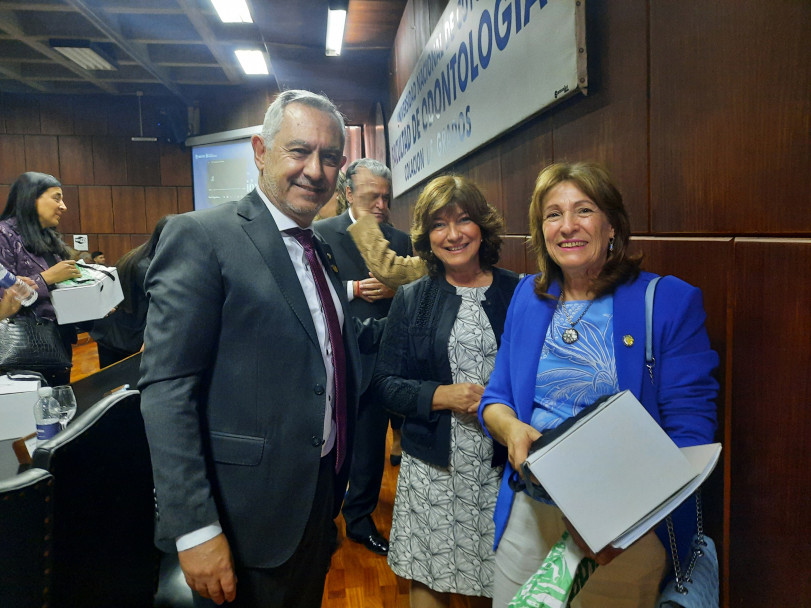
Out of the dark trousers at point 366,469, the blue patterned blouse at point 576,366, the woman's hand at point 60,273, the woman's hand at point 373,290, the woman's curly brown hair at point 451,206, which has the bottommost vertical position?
the dark trousers at point 366,469

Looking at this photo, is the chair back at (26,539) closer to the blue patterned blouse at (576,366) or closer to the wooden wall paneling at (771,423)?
the blue patterned blouse at (576,366)

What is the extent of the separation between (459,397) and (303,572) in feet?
1.89

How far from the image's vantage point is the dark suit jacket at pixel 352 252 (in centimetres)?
237

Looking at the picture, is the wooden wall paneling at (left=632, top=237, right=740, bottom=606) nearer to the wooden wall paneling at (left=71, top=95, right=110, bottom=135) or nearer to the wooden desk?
the wooden desk

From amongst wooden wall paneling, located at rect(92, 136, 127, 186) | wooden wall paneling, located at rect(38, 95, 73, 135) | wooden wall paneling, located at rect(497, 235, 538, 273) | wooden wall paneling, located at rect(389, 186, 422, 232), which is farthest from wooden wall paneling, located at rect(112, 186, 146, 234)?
wooden wall paneling, located at rect(497, 235, 538, 273)

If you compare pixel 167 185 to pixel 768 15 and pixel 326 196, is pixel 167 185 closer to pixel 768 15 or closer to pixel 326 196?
pixel 326 196

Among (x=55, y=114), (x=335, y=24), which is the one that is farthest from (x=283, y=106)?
(x=55, y=114)

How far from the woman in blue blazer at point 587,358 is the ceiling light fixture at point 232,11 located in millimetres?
5392

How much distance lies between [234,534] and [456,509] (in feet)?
2.11

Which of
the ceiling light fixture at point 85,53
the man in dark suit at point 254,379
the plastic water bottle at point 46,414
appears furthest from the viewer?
the ceiling light fixture at point 85,53

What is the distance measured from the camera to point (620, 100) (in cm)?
134

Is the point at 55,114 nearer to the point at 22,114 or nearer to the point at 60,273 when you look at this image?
the point at 22,114

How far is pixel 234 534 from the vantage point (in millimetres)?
1131

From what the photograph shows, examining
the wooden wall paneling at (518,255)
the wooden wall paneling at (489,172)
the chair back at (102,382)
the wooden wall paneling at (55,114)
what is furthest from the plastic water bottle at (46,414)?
the wooden wall paneling at (55,114)
